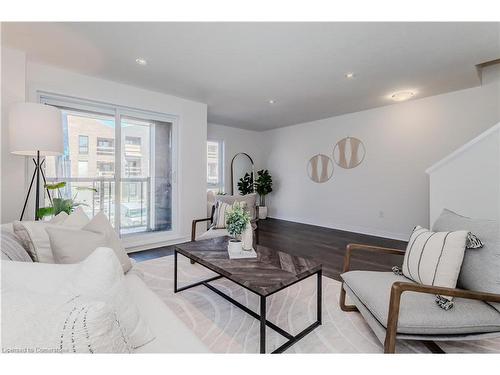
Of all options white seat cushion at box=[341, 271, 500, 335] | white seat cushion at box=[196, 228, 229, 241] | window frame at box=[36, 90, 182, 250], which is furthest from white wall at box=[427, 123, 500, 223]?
window frame at box=[36, 90, 182, 250]

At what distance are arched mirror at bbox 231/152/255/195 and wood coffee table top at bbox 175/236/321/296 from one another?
4.16 m

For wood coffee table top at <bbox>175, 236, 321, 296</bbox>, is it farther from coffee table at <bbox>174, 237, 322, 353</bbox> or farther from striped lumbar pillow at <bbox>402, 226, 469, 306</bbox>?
striped lumbar pillow at <bbox>402, 226, 469, 306</bbox>

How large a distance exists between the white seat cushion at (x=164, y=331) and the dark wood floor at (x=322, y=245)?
6.51ft

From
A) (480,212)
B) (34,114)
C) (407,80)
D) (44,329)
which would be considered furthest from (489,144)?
(34,114)

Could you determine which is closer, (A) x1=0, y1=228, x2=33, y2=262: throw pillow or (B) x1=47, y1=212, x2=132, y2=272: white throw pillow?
(A) x1=0, y1=228, x2=33, y2=262: throw pillow

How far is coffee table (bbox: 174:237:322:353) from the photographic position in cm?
140

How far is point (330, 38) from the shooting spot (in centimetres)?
221

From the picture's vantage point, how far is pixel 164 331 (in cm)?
102

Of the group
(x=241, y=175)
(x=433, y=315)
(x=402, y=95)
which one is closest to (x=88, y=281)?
(x=433, y=315)

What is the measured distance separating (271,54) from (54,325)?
2.69 m

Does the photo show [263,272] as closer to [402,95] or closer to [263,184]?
[402,95]

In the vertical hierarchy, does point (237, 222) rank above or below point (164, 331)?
above

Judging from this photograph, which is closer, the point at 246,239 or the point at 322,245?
the point at 246,239

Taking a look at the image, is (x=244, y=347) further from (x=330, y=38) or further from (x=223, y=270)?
(x=330, y=38)
